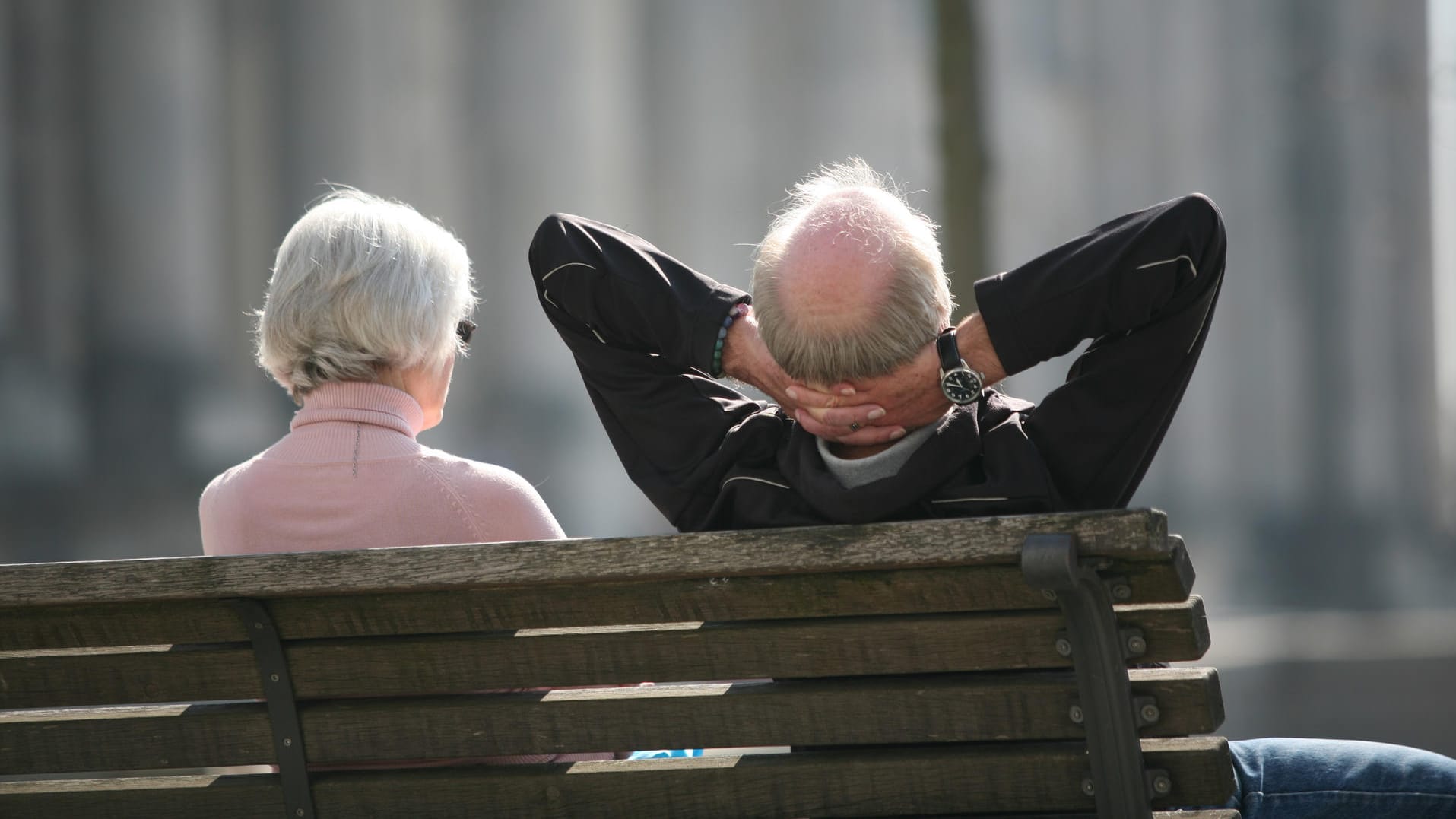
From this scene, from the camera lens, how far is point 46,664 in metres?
1.73

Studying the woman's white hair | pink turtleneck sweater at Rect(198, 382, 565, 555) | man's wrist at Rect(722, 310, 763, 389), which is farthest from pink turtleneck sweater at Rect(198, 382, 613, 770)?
man's wrist at Rect(722, 310, 763, 389)

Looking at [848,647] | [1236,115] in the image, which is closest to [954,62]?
[1236,115]

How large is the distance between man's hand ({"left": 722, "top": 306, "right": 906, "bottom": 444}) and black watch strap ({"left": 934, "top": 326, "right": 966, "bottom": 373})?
0.09 m

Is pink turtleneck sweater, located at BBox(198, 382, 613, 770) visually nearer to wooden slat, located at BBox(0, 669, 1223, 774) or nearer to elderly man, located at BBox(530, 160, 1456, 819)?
elderly man, located at BBox(530, 160, 1456, 819)

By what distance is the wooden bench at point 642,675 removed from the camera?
1.44 metres

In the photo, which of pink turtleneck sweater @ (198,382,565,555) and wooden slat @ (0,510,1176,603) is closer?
wooden slat @ (0,510,1176,603)

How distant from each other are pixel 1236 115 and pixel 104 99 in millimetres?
3511

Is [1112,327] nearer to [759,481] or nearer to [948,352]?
[948,352]

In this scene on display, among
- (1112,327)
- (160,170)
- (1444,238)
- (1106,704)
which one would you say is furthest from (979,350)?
(160,170)

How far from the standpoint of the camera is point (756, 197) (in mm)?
4762

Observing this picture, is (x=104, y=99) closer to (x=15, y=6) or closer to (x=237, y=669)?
(x=15, y=6)

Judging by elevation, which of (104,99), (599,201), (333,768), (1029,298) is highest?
(104,99)

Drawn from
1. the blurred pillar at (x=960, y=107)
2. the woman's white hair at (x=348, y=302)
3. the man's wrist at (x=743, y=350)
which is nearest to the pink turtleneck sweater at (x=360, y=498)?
the woman's white hair at (x=348, y=302)

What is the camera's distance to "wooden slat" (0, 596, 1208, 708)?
58.3 inches
